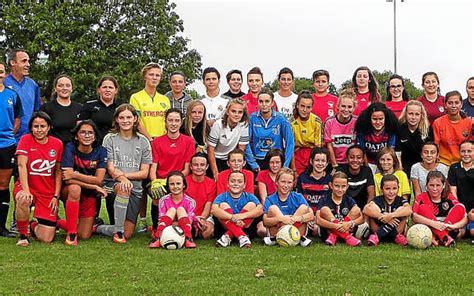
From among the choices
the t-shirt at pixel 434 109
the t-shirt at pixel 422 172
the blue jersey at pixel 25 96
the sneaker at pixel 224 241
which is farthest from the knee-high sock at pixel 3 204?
the t-shirt at pixel 434 109

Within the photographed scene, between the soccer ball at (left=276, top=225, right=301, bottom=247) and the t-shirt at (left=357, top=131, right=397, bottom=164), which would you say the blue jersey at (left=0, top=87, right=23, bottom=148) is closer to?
the soccer ball at (left=276, top=225, right=301, bottom=247)

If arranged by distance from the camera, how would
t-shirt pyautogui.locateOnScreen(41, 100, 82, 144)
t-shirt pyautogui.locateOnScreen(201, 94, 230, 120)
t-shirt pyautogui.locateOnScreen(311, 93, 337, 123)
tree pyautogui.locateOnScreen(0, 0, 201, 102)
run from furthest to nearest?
tree pyautogui.locateOnScreen(0, 0, 201, 102) → t-shirt pyautogui.locateOnScreen(311, 93, 337, 123) → t-shirt pyautogui.locateOnScreen(201, 94, 230, 120) → t-shirt pyautogui.locateOnScreen(41, 100, 82, 144)

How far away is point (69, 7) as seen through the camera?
3288 centimetres

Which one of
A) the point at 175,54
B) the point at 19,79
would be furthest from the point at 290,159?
the point at 175,54

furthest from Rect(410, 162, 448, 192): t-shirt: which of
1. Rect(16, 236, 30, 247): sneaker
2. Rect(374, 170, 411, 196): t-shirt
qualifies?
Result: Rect(16, 236, 30, 247): sneaker

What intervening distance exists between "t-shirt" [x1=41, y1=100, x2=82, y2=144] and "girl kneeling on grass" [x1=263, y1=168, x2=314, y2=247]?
287cm

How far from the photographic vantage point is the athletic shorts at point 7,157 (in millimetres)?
8320

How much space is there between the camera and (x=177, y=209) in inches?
313

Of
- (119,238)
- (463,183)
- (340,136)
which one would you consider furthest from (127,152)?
(463,183)

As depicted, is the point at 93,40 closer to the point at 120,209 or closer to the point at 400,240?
the point at 120,209

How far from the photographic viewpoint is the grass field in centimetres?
550

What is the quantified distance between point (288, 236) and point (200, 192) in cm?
149

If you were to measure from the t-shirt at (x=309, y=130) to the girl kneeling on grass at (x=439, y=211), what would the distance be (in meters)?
1.74

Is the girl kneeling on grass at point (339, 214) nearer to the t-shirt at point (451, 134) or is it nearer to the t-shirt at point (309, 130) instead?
the t-shirt at point (309, 130)
